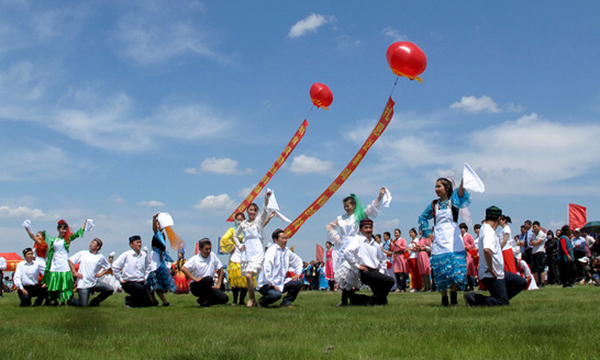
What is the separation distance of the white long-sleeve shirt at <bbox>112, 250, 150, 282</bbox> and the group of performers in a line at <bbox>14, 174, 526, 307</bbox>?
0.02 metres

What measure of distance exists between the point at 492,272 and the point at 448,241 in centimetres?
74

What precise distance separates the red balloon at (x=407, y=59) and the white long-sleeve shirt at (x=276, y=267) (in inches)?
210

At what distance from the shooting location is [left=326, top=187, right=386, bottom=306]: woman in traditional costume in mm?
9734

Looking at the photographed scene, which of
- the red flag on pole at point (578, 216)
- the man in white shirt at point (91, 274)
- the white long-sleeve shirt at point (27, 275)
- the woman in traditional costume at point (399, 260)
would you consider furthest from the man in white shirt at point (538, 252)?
the white long-sleeve shirt at point (27, 275)

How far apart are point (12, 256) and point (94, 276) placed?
24768 mm

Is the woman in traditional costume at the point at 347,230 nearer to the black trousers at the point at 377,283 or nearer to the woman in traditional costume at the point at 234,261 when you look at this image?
the black trousers at the point at 377,283

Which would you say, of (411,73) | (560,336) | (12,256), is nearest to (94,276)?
(411,73)

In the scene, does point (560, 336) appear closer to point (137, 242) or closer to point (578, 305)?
point (578, 305)

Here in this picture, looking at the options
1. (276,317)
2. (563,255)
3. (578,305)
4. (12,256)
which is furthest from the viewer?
(12,256)

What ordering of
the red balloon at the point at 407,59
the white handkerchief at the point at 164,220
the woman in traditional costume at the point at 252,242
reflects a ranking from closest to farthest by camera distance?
1. the woman in traditional costume at the point at 252,242
2. the white handkerchief at the point at 164,220
3. the red balloon at the point at 407,59

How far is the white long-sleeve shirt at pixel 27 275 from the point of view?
40.6 ft

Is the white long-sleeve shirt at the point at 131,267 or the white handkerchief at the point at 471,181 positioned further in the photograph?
the white long-sleeve shirt at the point at 131,267

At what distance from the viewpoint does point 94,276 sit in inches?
453

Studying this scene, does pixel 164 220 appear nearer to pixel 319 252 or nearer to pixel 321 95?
pixel 321 95
